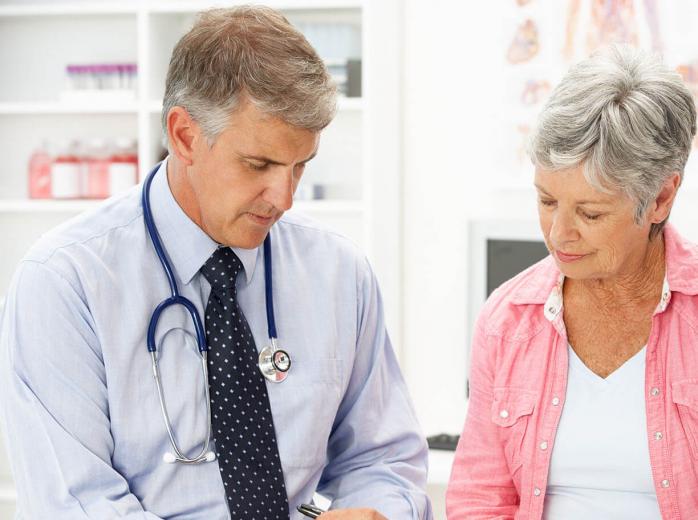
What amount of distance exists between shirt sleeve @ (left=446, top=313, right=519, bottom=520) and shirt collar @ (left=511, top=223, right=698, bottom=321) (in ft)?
0.35

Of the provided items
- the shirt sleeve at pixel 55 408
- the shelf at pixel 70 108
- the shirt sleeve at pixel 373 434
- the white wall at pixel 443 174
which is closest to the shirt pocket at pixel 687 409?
the shirt sleeve at pixel 373 434

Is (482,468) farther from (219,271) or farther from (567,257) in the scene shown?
(219,271)

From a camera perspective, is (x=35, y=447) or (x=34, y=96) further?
(x=34, y=96)

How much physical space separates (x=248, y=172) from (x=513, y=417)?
61 centimetres

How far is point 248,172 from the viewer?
1.47 m

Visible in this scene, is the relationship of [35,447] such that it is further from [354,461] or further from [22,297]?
[354,461]

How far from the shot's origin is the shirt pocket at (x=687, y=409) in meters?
1.61

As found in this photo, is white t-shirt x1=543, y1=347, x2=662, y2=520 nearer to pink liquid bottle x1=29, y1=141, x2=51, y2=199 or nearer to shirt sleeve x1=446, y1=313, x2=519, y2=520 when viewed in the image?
shirt sleeve x1=446, y1=313, x2=519, y2=520

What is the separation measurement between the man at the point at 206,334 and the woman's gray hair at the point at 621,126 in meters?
0.37

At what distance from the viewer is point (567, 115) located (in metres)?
1.56

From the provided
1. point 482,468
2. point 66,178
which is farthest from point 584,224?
point 66,178

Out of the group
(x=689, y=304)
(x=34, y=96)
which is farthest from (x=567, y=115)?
(x=34, y=96)

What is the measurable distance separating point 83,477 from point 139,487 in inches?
4.2

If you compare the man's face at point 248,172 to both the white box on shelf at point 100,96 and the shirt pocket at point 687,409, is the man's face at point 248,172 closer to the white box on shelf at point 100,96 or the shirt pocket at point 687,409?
the shirt pocket at point 687,409
